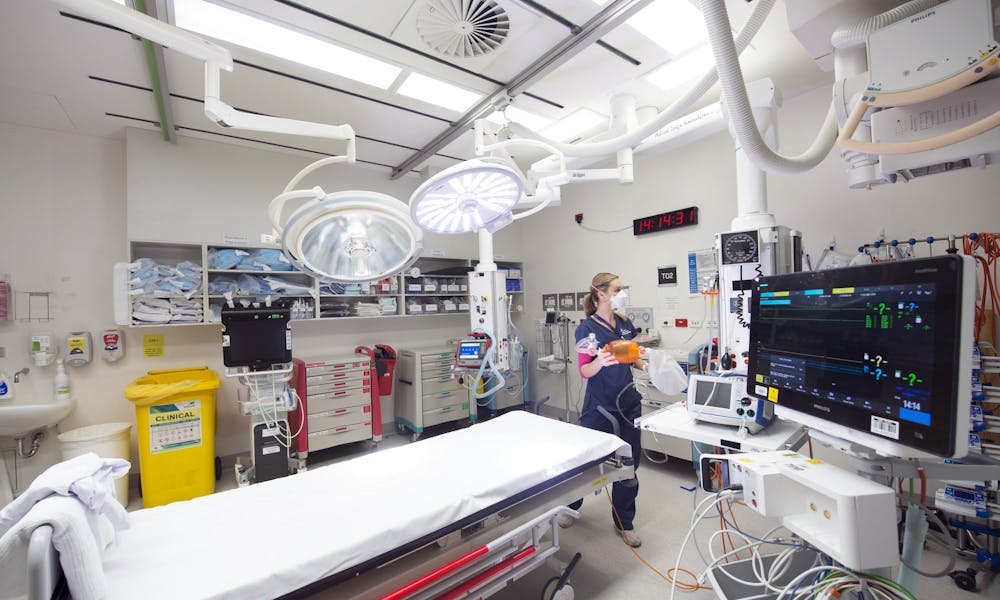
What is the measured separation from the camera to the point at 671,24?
2.27 meters

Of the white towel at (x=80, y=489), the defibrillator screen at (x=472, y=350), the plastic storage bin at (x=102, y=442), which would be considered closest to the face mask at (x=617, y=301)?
the defibrillator screen at (x=472, y=350)

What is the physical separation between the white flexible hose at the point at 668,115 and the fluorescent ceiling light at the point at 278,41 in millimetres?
1151

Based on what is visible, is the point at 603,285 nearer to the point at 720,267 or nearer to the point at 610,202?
the point at 720,267

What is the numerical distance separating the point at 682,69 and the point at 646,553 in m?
3.07

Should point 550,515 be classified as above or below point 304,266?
below

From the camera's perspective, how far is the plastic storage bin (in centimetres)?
288

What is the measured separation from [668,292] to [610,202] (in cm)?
121

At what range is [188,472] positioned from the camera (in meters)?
3.12

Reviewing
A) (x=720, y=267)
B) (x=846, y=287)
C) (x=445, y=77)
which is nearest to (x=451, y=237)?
(x=445, y=77)

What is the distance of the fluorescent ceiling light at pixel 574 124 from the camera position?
3316 mm

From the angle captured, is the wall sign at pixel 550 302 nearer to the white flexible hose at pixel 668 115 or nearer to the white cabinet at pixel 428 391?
the white cabinet at pixel 428 391

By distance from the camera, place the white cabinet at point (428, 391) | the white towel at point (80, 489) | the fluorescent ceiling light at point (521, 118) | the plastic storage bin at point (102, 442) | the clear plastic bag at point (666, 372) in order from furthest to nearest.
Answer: the white cabinet at point (428, 391) < the fluorescent ceiling light at point (521, 118) < the plastic storage bin at point (102, 442) < the clear plastic bag at point (666, 372) < the white towel at point (80, 489)

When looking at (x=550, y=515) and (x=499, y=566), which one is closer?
(x=499, y=566)

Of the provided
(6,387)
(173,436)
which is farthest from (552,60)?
(6,387)
